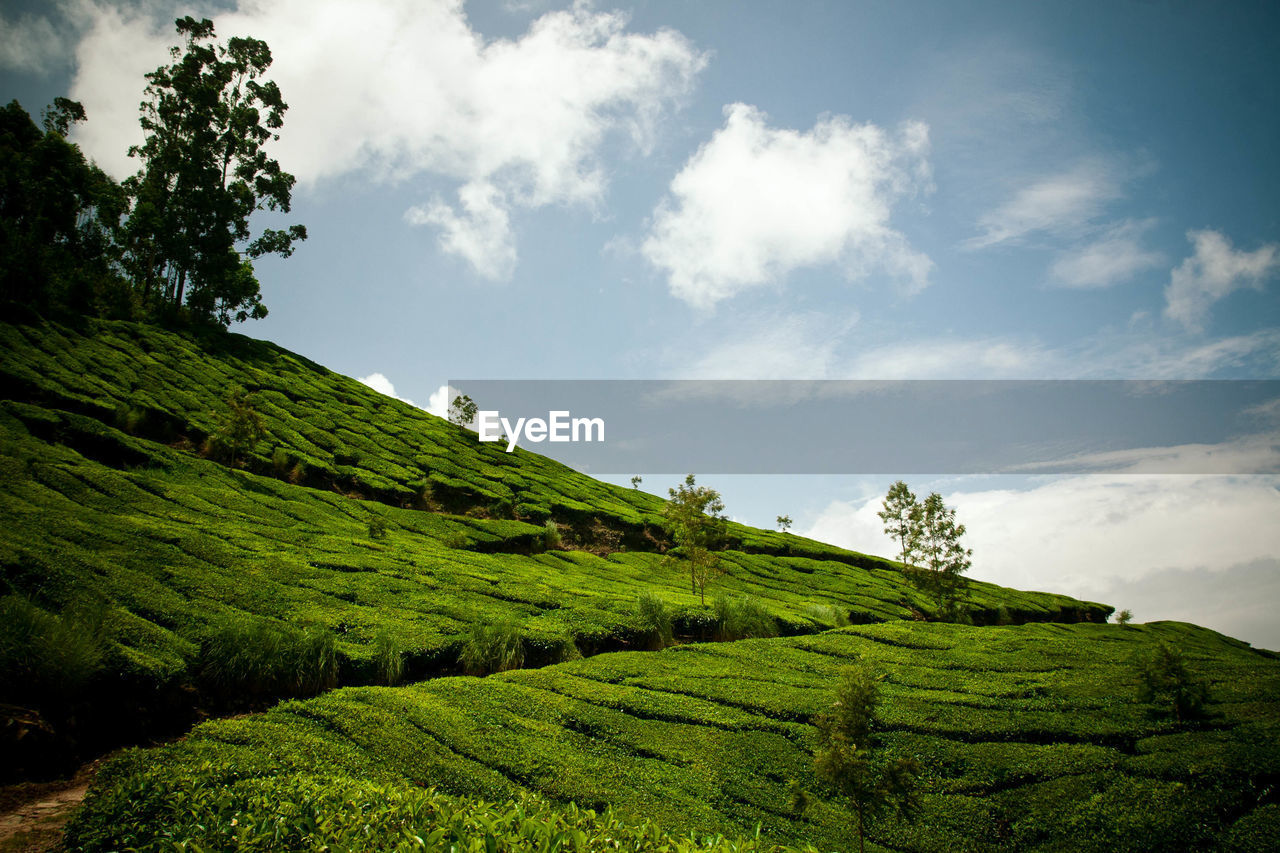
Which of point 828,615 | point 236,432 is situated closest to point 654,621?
point 828,615

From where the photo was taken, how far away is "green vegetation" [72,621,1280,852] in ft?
24.9

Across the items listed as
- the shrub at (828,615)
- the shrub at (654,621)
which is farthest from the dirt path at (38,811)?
the shrub at (828,615)

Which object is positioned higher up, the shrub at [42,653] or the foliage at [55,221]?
the foliage at [55,221]

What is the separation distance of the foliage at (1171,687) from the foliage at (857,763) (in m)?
8.11

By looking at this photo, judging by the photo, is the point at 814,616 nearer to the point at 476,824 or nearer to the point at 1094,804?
the point at 1094,804

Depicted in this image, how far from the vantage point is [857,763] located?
345 inches

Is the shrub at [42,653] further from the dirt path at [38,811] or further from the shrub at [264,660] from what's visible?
the shrub at [264,660]

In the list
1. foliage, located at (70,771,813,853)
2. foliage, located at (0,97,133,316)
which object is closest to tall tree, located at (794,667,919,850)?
foliage, located at (70,771,813,853)

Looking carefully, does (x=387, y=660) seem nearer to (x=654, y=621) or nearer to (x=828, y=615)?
(x=654, y=621)

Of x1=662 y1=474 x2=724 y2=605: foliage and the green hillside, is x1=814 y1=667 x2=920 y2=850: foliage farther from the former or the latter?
x1=662 y1=474 x2=724 y2=605: foliage

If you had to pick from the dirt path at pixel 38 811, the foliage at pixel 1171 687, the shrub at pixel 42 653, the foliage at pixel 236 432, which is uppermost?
the foliage at pixel 236 432

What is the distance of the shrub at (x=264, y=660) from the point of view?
11.6m

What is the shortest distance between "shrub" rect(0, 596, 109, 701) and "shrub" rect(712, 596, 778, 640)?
60.4 ft

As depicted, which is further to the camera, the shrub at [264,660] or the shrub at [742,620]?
the shrub at [742,620]
